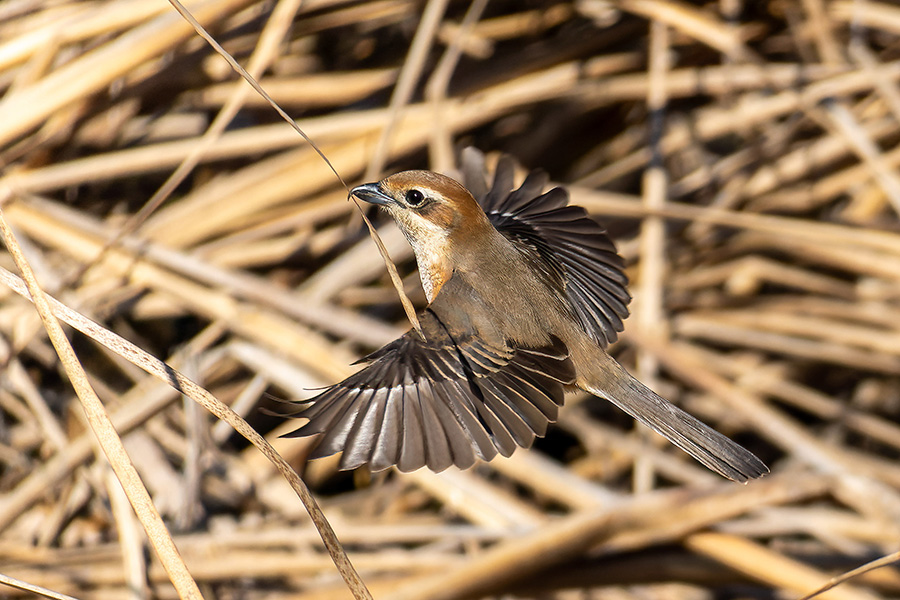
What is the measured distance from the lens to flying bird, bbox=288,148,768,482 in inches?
61.2

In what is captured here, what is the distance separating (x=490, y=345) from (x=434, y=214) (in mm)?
438

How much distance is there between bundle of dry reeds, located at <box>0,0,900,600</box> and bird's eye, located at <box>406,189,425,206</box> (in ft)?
2.02

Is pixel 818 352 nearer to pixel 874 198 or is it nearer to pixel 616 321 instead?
pixel 874 198

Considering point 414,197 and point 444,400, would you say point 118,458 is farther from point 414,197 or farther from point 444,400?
point 414,197

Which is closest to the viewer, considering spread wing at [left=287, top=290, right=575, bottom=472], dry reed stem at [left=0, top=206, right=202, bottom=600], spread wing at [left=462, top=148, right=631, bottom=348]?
dry reed stem at [left=0, top=206, right=202, bottom=600]

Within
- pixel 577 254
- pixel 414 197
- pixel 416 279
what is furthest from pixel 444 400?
pixel 416 279

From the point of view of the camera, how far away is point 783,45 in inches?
145

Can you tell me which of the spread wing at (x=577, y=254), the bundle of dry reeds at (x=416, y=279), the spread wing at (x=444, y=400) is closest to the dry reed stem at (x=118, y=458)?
the spread wing at (x=444, y=400)

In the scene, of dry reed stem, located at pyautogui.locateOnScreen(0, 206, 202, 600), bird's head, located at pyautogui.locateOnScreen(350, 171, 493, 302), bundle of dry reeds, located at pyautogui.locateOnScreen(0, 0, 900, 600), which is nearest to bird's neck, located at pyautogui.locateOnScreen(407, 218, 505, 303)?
bird's head, located at pyautogui.locateOnScreen(350, 171, 493, 302)

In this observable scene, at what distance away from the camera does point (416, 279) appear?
309 cm

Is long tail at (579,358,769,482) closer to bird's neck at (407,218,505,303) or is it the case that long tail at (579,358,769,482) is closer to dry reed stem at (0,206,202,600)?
bird's neck at (407,218,505,303)

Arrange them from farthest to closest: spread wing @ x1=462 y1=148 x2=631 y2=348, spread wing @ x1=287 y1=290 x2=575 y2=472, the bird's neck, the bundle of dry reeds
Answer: the bundle of dry reeds, spread wing @ x1=462 y1=148 x2=631 y2=348, the bird's neck, spread wing @ x1=287 y1=290 x2=575 y2=472

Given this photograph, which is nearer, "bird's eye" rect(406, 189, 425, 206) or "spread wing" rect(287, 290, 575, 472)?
"spread wing" rect(287, 290, 575, 472)

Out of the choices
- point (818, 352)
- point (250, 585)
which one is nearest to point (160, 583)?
point (250, 585)
